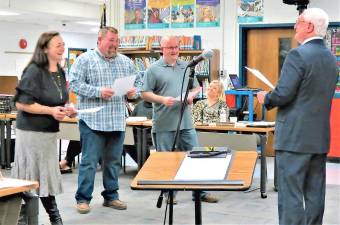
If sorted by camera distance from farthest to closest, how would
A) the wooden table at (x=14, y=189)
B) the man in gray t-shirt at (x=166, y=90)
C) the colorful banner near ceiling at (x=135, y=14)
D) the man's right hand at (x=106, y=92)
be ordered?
1. the colorful banner near ceiling at (x=135, y=14)
2. the man in gray t-shirt at (x=166, y=90)
3. the man's right hand at (x=106, y=92)
4. the wooden table at (x=14, y=189)

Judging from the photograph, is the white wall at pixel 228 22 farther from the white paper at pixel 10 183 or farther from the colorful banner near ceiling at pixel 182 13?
the white paper at pixel 10 183

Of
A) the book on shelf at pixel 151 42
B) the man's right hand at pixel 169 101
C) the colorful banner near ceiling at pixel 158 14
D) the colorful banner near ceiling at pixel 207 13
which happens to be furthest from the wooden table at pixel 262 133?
the colorful banner near ceiling at pixel 158 14

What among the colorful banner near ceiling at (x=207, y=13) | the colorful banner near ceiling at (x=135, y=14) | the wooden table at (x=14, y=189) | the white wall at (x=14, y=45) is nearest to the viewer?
the wooden table at (x=14, y=189)

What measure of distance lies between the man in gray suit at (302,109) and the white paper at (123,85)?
51.2 inches

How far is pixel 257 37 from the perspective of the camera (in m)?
8.89

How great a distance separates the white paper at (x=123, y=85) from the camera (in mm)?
4455

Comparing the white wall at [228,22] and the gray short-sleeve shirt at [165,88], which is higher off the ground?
the white wall at [228,22]

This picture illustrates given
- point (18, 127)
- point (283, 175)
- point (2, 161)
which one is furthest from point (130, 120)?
point (283, 175)

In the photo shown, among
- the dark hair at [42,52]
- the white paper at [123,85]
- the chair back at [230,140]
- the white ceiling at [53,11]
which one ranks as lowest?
the chair back at [230,140]

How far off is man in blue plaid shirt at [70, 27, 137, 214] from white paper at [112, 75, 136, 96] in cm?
7

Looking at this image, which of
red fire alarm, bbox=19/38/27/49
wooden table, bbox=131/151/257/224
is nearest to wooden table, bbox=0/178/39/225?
wooden table, bbox=131/151/257/224

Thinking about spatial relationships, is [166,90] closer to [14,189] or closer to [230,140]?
[230,140]

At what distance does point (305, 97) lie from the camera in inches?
134

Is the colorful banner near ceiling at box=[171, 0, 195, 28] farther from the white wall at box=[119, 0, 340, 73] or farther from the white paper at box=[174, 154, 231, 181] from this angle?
the white paper at box=[174, 154, 231, 181]
